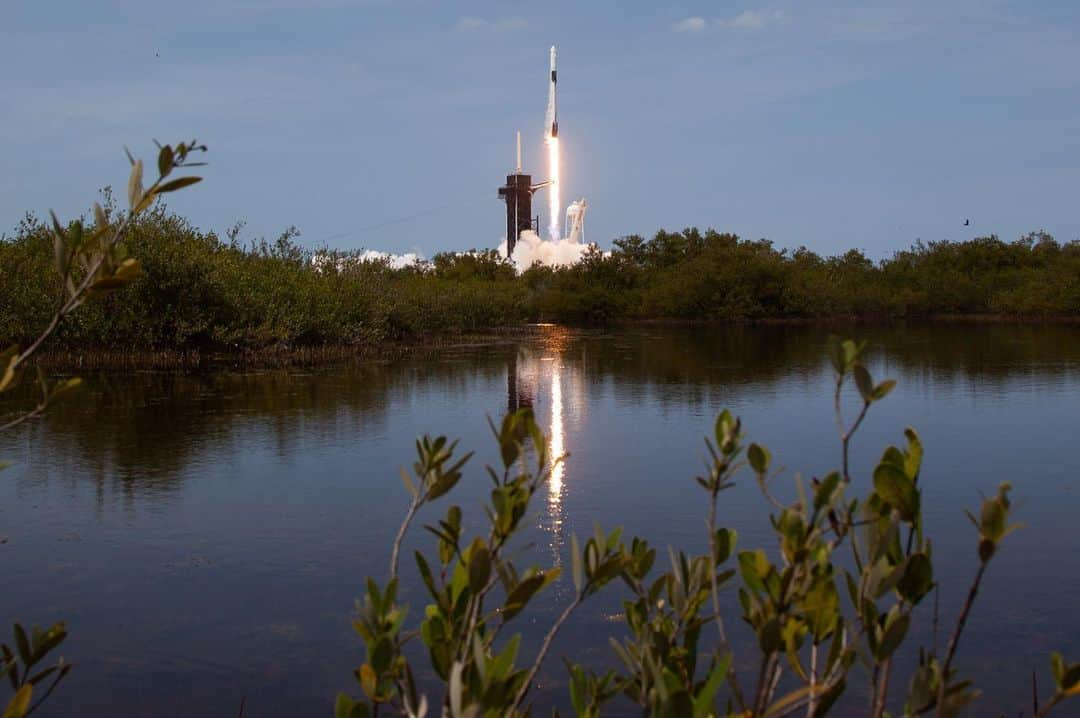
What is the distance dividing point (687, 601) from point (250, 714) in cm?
396

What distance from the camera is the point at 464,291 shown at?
53.5 metres

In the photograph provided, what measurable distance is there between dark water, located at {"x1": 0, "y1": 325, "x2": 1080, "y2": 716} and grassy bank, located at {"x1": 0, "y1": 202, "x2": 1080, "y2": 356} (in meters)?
3.29

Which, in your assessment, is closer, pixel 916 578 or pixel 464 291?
pixel 916 578

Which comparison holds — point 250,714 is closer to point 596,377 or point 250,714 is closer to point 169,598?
point 169,598

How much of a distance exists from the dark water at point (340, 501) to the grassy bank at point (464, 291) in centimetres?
329

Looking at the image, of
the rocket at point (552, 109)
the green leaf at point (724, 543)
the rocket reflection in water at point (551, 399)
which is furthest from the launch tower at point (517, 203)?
the green leaf at point (724, 543)

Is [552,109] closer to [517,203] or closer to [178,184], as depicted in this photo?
[517,203]

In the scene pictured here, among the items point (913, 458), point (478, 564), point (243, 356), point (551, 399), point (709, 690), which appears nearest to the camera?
point (709, 690)

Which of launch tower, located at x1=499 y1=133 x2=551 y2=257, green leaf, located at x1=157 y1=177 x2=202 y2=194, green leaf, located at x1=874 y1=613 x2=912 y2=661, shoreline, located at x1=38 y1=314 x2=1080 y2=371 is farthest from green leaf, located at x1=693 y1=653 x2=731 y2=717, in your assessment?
launch tower, located at x1=499 y1=133 x2=551 y2=257

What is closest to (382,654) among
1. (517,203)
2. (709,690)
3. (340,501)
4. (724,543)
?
(709,690)

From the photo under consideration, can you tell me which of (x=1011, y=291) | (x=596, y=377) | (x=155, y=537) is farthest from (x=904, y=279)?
(x=155, y=537)

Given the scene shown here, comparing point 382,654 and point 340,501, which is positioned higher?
point 382,654

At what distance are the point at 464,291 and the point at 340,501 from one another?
4164cm

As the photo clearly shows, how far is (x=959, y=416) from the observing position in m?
19.3
